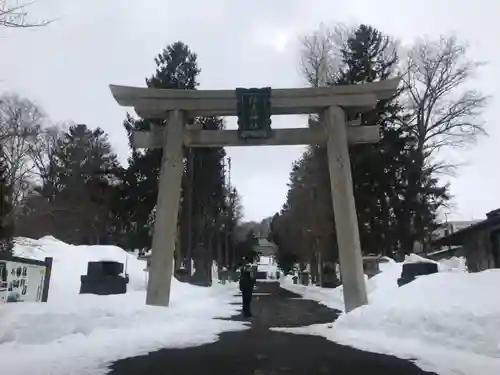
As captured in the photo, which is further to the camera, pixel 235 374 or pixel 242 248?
pixel 242 248

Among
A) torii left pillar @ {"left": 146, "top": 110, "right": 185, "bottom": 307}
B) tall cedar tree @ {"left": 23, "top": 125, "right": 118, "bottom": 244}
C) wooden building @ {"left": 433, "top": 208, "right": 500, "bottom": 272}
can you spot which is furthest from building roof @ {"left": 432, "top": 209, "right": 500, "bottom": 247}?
tall cedar tree @ {"left": 23, "top": 125, "right": 118, "bottom": 244}

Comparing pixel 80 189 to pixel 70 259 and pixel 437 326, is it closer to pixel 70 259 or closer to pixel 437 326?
pixel 70 259

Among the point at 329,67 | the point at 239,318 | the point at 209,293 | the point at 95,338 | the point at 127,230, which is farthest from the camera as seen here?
the point at 127,230

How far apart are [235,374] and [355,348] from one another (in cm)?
366

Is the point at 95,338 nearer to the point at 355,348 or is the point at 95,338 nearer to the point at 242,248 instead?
the point at 355,348

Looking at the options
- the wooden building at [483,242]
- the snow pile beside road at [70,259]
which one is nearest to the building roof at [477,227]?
the wooden building at [483,242]

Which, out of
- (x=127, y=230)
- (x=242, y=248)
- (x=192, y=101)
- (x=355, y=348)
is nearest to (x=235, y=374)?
(x=355, y=348)

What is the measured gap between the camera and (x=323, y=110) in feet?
65.2

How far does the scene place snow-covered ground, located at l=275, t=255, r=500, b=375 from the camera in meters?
8.98

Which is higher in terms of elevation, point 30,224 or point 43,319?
point 30,224

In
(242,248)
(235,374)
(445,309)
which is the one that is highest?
(242,248)

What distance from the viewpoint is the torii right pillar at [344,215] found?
1848 centimetres

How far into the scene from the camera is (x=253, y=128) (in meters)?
19.2

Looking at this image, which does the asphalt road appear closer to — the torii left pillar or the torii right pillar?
the torii right pillar
